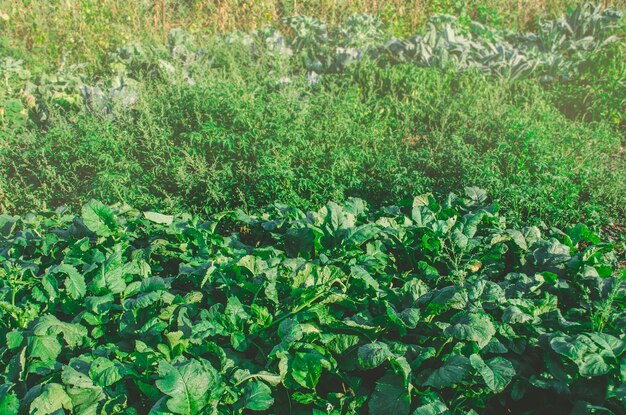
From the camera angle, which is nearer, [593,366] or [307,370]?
[593,366]

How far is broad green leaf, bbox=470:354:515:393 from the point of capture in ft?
7.40

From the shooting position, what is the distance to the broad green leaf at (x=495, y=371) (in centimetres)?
226

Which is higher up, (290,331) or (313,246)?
(290,331)

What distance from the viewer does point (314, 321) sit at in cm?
270

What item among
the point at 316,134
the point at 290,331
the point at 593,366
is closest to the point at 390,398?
the point at 290,331

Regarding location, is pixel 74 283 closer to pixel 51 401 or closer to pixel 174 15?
pixel 51 401

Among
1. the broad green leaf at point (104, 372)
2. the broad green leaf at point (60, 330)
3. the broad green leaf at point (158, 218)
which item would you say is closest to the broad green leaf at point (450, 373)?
the broad green leaf at point (104, 372)

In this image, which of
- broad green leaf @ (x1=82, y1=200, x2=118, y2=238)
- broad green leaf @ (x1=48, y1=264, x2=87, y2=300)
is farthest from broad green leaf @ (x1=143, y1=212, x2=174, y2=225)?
broad green leaf @ (x1=48, y1=264, x2=87, y2=300)

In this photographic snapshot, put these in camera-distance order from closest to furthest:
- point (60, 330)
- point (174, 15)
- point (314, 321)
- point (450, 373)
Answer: point (450, 373)
point (60, 330)
point (314, 321)
point (174, 15)

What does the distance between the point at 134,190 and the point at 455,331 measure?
2.67m

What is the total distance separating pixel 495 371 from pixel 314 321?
0.85 m

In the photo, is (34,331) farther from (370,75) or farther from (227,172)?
(370,75)

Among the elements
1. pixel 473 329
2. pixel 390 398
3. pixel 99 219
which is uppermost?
pixel 473 329

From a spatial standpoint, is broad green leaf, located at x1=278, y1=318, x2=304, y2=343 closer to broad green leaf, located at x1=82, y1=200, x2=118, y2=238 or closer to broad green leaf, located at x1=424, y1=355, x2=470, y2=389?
broad green leaf, located at x1=424, y1=355, x2=470, y2=389
